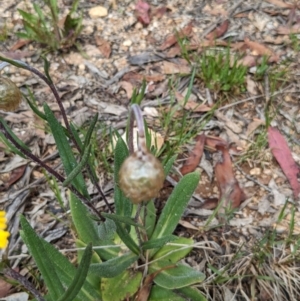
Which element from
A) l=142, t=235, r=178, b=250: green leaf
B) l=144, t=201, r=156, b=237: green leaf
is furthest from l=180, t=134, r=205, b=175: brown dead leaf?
l=142, t=235, r=178, b=250: green leaf

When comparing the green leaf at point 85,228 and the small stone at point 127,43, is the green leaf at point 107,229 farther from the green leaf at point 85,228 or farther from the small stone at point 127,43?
the small stone at point 127,43

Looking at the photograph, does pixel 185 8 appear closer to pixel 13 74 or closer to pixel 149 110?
pixel 149 110

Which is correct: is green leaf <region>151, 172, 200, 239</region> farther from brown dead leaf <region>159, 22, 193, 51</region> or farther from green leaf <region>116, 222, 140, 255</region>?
brown dead leaf <region>159, 22, 193, 51</region>

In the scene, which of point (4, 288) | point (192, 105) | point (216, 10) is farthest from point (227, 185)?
point (216, 10)

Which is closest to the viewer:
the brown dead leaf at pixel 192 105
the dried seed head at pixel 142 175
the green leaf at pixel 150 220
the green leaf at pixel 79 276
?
the dried seed head at pixel 142 175

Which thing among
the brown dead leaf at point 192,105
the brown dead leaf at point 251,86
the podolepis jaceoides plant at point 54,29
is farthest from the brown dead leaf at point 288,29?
the podolepis jaceoides plant at point 54,29

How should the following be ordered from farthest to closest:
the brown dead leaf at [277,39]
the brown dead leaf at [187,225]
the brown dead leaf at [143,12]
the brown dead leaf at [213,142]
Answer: the brown dead leaf at [143,12] < the brown dead leaf at [277,39] < the brown dead leaf at [213,142] < the brown dead leaf at [187,225]

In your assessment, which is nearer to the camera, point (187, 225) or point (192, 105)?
point (187, 225)

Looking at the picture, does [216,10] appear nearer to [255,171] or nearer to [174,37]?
[174,37]
